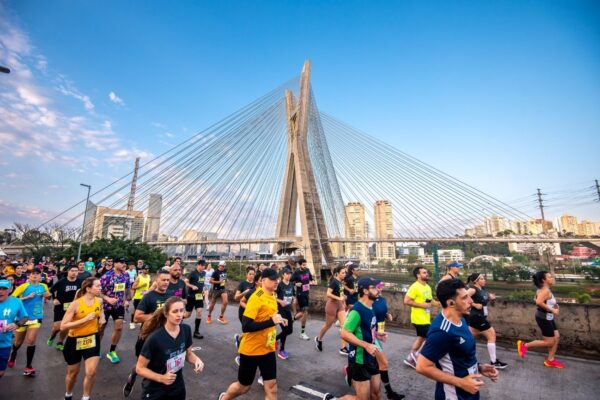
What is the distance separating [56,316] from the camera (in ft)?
20.6

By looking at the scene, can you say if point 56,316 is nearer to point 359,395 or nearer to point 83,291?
point 83,291

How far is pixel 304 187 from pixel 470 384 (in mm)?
18314

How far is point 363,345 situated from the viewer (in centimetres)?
294

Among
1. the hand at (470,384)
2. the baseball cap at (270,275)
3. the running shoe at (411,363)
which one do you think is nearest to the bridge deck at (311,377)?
the running shoe at (411,363)

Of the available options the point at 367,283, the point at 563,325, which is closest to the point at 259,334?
the point at 367,283

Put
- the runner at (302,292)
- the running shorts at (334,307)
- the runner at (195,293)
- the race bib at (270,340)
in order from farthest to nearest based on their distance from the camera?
the runner at (195,293) → the runner at (302,292) → the running shorts at (334,307) → the race bib at (270,340)

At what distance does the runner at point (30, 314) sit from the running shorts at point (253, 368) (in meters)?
4.32

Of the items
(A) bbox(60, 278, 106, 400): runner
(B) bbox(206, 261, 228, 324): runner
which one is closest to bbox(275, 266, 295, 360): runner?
(A) bbox(60, 278, 106, 400): runner

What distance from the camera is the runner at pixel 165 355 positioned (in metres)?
2.52

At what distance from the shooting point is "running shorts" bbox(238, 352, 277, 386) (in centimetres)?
325

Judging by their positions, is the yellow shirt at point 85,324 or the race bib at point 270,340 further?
the yellow shirt at point 85,324

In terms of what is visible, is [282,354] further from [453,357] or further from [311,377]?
[453,357]

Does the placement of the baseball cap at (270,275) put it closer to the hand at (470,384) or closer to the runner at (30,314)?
the hand at (470,384)

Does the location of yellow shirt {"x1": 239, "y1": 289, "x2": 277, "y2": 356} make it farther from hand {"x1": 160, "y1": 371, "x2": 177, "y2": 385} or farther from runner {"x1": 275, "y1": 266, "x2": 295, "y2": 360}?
runner {"x1": 275, "y1": 266, "x2": 295, "y2": 360}
